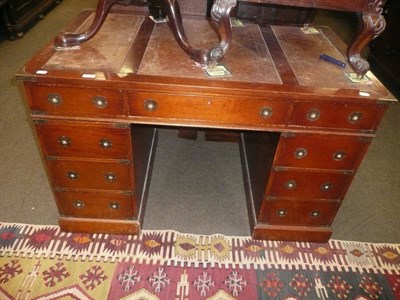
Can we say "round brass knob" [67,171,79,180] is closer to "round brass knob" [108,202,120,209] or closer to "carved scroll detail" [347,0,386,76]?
"round brass knob" [108,202,120,209]

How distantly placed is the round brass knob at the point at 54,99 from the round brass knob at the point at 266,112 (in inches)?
29.9

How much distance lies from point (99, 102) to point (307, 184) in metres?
0.95

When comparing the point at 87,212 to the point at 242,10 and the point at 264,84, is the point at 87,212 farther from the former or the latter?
the point at 242,10

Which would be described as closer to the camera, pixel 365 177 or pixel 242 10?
pixel 242 10

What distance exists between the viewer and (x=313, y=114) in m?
1.23

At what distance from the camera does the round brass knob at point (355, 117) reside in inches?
48.6

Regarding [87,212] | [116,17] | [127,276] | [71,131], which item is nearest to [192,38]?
[116,17]

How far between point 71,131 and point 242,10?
3.79ft

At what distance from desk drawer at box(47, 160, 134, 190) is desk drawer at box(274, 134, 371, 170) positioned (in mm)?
667

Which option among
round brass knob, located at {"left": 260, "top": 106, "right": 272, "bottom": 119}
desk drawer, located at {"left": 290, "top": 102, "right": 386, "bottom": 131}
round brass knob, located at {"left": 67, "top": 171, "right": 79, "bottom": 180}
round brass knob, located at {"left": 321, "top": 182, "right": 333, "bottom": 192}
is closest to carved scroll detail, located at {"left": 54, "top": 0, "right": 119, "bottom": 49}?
round brass knob, located at {"left": 67, "top": 171, "right": 79, "bottom": 180}

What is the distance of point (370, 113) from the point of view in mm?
1236

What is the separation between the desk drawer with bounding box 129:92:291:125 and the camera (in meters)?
1.19

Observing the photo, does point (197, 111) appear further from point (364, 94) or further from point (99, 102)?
point (364, 94)

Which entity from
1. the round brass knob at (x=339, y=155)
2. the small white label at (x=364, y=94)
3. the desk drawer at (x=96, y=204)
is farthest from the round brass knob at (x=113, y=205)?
the small white label at (x=364, y=94)
